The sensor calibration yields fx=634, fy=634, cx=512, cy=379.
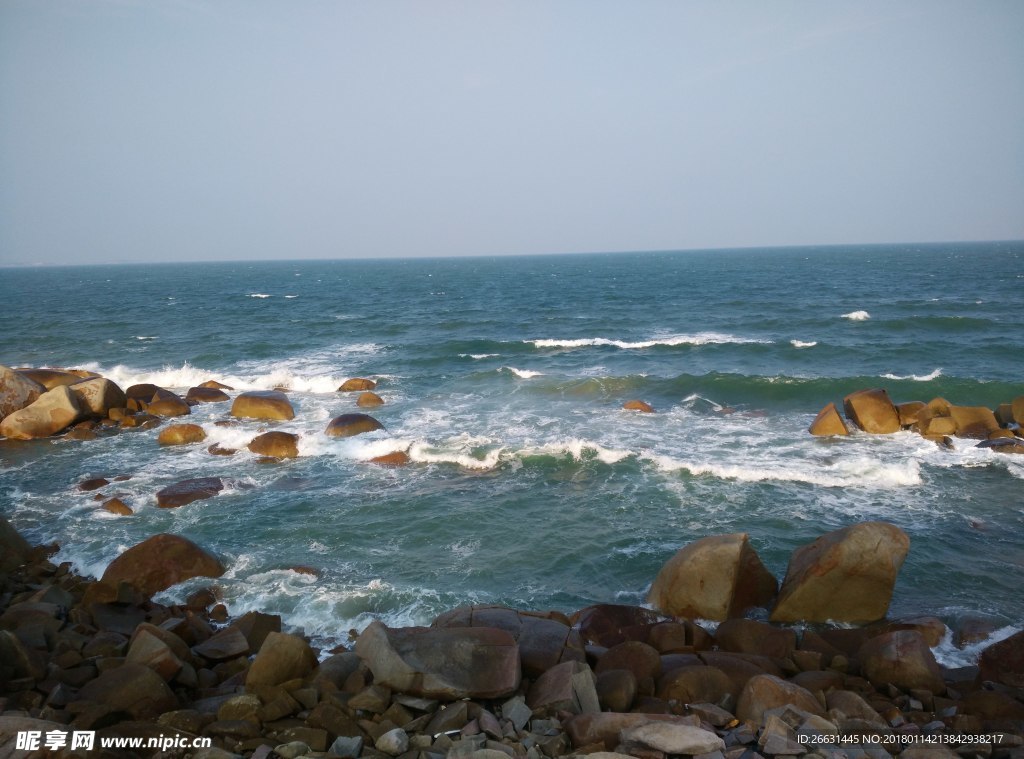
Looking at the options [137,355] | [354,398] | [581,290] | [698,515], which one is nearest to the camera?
[698,515]

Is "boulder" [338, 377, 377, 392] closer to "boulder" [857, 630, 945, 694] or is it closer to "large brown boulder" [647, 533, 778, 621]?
"large brown boulder" [647, 533, 778, 621]

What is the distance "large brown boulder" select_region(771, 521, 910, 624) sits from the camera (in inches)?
432

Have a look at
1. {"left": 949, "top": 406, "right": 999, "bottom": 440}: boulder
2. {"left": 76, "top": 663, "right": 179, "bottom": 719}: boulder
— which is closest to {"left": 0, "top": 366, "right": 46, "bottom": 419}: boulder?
{"left": 76, "top": 663, "right": 179, "bottom": 719}: boulder

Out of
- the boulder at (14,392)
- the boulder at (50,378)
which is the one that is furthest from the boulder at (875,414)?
the boulder at (50,378)

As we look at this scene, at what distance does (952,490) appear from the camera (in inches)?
666

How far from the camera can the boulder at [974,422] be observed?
20.7m

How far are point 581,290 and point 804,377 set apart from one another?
5212 cm

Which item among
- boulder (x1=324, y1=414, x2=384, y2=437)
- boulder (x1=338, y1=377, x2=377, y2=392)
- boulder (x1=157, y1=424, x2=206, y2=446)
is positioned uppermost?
boulder (x1=338, y1=377, x2=377, y2=392)

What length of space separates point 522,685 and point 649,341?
33.8m

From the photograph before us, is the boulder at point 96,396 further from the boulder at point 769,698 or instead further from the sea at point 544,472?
the boulder at point 769,698

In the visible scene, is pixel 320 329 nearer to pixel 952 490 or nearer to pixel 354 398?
pixel 354 398

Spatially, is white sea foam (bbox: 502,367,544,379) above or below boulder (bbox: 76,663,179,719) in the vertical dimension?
above

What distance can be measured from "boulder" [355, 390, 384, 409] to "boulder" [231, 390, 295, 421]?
282 centimetres

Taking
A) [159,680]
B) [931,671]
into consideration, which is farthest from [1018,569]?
[159,680]
